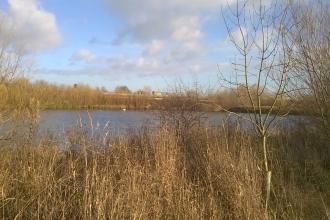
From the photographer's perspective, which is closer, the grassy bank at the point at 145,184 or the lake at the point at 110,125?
the grassy bank at the point at 145,184

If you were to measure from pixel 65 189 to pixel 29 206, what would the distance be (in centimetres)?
53

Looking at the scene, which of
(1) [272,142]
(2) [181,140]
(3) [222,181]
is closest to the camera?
(3) [222,181]

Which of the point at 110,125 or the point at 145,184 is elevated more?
the point at 110,125

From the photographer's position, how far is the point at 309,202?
689cm

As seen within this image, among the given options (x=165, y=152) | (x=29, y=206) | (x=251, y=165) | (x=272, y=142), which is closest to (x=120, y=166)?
(x=165, y=152)

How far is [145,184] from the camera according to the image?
5.94 meters

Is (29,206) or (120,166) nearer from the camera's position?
(29,206)

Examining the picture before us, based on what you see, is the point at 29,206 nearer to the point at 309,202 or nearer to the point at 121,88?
the point at 309,202

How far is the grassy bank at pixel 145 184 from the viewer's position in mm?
5516

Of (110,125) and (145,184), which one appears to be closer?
(145,184)

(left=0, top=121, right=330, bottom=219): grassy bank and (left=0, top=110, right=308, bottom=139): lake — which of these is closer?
(left=0, top=121, right=330, bottom=219): grassy bank

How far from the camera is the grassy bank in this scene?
5.52m

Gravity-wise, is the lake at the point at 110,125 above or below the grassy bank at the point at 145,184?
above

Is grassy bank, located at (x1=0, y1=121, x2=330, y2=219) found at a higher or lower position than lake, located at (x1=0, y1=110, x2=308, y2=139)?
lower
